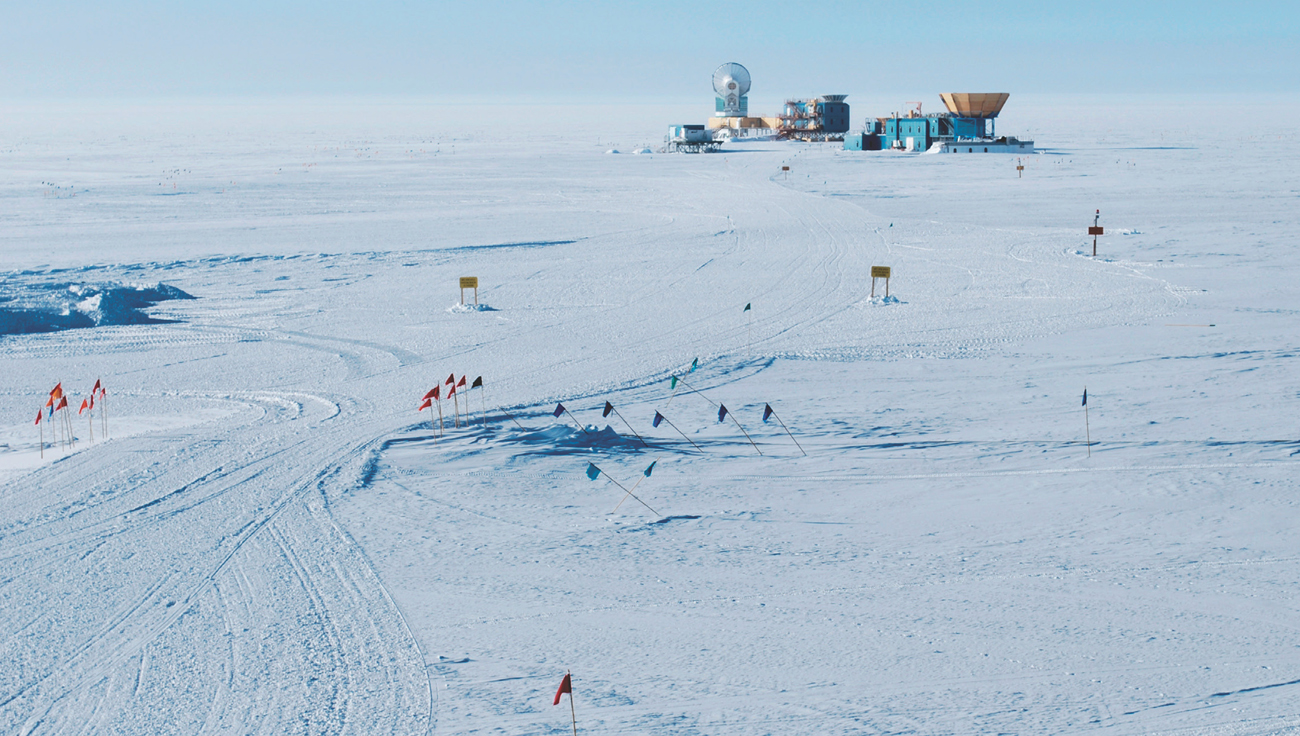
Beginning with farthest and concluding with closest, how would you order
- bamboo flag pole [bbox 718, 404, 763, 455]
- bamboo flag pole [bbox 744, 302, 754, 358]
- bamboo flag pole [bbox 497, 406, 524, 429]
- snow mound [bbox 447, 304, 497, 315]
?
1. snow mound [bbox 447, 304, 497, 315]
2. bamboo flag pole [bbox 744, 302, 754, 358]
3. bamboo flag pole [bbox 497, 406, 524, 429]
4. bamboo flag pole [bbox 718, 404, 763, 455]

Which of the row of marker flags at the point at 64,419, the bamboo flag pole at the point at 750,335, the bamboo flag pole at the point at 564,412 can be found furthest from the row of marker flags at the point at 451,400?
the bamboo flag pole at the point at 750,335

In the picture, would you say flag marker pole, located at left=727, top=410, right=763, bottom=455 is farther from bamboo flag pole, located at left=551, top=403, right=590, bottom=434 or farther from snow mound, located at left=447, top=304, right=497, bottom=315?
snow mound, located at left=447, top=304, right=497, bottom=315

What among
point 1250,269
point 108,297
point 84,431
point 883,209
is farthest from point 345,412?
point 883,209

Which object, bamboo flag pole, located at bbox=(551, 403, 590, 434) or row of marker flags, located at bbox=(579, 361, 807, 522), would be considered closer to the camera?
row of marker flags, located at bbox=(579, 361, 807, 522)

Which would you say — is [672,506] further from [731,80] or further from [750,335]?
[731,80]

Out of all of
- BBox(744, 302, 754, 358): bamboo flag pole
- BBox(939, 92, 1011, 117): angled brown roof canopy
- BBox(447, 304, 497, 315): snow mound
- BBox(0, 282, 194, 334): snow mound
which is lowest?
BBox(744, 302, 754, 358): bamboo flag pole

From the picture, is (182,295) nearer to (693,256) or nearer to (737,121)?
(693,256)

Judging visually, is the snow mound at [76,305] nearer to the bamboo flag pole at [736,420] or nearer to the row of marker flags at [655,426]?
the row of marker flags at [655,426]

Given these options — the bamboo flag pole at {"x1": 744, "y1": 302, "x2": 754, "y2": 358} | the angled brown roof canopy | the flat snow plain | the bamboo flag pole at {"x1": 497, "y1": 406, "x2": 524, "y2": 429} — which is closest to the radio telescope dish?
the angled brown roof canopy
